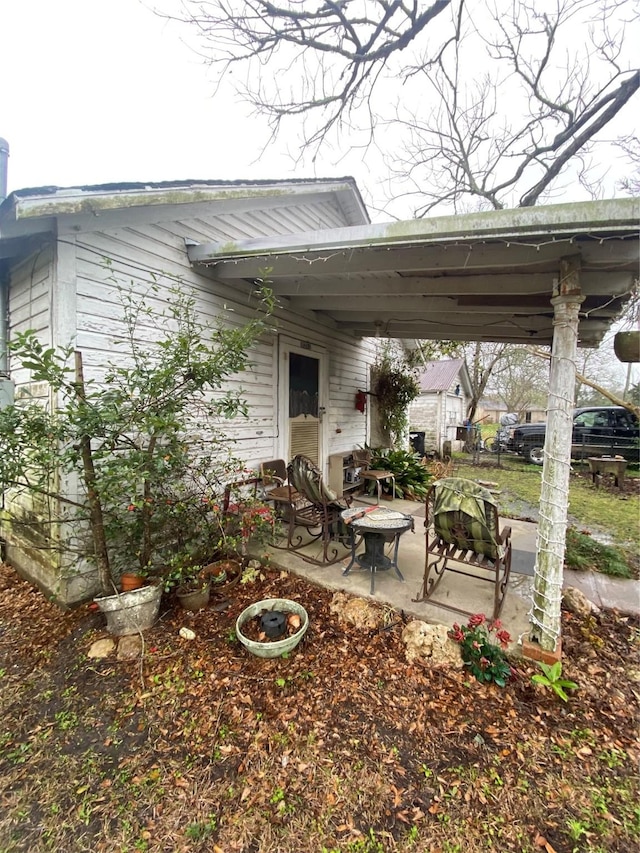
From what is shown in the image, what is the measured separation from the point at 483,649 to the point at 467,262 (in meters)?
2.72

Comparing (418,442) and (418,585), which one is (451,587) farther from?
(418,442)

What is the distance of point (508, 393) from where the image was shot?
30.0m

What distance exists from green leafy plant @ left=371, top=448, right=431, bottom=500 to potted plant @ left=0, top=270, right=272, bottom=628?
4409 mm

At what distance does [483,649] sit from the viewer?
2463 mm

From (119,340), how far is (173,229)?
1.37m

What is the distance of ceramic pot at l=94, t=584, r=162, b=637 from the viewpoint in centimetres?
267

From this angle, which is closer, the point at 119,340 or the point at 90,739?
the point at 90,739

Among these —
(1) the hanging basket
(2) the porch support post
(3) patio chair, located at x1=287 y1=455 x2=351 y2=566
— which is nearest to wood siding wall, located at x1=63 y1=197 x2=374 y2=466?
(3) patio chair, located at x1=287 y1=455 x2=351 y2=566

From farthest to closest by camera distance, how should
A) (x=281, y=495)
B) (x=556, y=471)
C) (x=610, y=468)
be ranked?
1. (x=610, y=468)
2. (x=281, y=495)
3. (x=556, y=471)

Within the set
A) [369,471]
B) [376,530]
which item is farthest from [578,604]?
[369,471]

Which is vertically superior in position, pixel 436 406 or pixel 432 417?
pixel 436 406

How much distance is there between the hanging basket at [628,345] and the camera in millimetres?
2479

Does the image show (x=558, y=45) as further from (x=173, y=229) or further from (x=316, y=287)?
(x=173, y=229)

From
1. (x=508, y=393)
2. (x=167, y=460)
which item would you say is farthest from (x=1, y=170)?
(x=508, y=393)
